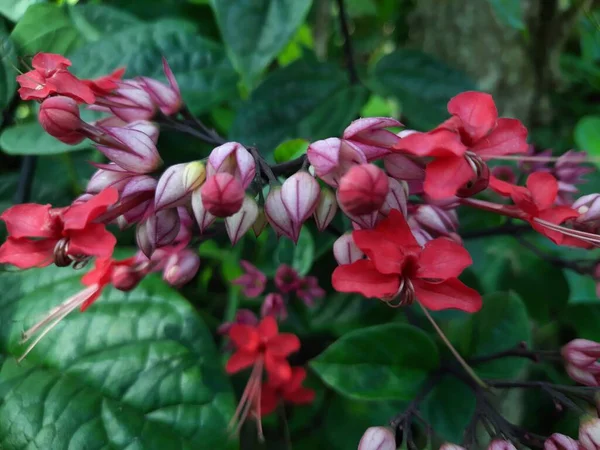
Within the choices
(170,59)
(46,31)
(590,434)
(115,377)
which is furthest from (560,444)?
(46,31)

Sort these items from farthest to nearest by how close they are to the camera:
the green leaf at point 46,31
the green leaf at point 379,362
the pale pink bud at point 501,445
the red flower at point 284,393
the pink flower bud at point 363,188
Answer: the red flower at point 284,393 → the green leaf at point 46,31 → the green leaf at point 379,362 → the pale pink bud at point 501,445 → the pink flower bud at point 363,188

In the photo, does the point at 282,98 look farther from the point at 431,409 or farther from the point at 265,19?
the point at 431,409

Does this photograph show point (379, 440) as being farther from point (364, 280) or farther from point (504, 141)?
point (504, 141)

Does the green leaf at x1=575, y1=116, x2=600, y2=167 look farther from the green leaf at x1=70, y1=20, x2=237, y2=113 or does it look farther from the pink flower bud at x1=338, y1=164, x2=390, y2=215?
the pink flower bud at x1=338, y1=164, x2=390, y2=215

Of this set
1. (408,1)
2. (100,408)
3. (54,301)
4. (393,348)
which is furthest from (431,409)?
(408,1)

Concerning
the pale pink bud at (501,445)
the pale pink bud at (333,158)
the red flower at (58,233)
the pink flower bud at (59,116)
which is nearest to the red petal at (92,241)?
the red flower at (58,233)

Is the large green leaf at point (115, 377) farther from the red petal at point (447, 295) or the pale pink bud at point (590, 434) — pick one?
the pale pink bud at point (590, 434)
